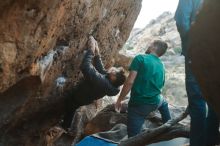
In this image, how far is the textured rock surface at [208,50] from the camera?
142 inches

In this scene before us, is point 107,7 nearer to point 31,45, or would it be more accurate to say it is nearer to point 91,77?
point 91,77

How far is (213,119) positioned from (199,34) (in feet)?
5.56

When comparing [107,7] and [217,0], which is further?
[107,7]

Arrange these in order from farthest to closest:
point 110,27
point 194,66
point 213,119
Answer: point 110,27 < point 213,119 < point 194,66

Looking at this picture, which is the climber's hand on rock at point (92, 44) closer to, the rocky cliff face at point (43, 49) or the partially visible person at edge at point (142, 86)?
the rocky cliff face at point (43, 49)

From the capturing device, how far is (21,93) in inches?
285

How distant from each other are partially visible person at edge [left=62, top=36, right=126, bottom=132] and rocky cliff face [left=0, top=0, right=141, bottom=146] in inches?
10.2

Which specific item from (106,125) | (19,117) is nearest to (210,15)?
(19,117)

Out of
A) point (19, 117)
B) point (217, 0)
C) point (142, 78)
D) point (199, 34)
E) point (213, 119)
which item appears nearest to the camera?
point (217, 0)

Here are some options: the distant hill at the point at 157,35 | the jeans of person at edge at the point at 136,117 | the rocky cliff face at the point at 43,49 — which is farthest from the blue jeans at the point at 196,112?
the distant hill at the point at 157,35

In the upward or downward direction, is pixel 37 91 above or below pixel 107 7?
below

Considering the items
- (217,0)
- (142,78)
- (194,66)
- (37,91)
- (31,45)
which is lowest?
(37,91)

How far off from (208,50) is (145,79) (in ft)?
9.89

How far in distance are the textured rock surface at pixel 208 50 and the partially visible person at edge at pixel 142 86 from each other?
2.52 m
